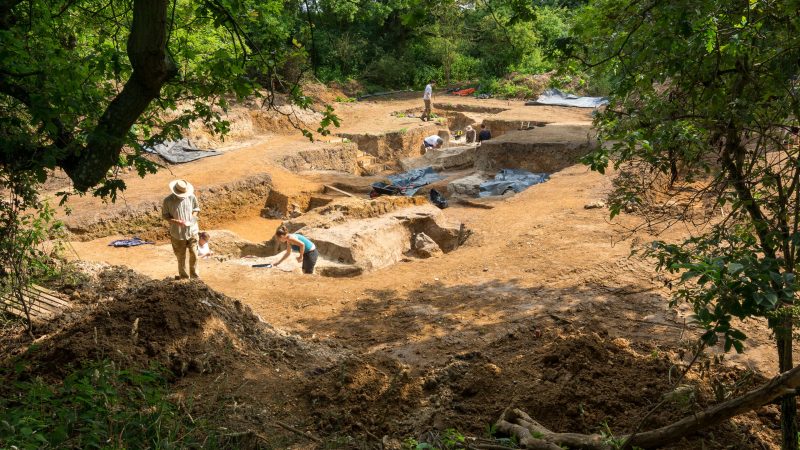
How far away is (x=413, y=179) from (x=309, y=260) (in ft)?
26.8

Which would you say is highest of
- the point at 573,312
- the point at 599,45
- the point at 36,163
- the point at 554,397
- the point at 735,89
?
the point at 599,45

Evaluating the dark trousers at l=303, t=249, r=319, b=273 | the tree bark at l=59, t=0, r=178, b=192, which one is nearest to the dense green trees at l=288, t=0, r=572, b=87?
the dark trousers at l=303, t=249, r=319, b=273

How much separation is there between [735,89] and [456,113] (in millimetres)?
21387

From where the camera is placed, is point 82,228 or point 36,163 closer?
point 36,163

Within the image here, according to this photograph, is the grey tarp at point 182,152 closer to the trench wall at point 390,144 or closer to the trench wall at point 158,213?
the trench wall at point 158,213

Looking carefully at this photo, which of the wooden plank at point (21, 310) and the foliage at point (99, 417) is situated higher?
the foliage at point (99, 417)

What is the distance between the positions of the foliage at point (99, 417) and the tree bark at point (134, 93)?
147cm

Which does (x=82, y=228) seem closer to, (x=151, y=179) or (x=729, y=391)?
(x=151, y=179)

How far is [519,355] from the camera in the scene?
6.14 m

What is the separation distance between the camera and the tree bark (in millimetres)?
4102

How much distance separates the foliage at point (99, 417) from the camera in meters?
3.64

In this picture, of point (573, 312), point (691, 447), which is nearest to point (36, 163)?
point (691, 447)

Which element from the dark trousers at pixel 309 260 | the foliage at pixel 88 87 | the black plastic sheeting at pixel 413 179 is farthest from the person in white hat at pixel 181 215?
the black plastic sheeting at pixel 413 179

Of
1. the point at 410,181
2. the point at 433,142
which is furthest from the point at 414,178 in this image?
the point at 433,142
